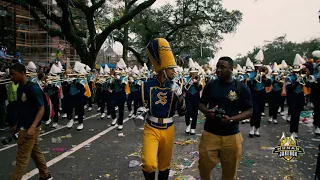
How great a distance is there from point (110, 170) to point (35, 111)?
187 cm

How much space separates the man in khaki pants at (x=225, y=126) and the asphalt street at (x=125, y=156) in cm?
135


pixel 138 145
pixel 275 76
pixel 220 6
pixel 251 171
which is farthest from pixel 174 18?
pixel 251 171

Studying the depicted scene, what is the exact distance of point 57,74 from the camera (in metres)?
10.2

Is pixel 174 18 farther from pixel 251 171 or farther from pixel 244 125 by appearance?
pixel 251 171

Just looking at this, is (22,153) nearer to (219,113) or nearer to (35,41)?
(219,113)

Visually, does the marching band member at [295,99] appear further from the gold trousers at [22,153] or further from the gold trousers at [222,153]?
the gold trousers at [22,153]

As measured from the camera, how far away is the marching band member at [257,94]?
325 inches

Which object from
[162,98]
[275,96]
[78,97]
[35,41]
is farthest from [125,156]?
[35,41]

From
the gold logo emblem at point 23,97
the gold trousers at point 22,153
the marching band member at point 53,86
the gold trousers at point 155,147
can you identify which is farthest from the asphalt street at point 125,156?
the gold logo emblem at point 23,97

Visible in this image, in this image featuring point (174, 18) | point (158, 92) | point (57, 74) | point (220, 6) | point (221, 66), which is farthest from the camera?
point (174, 18)

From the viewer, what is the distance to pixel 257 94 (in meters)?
8.45

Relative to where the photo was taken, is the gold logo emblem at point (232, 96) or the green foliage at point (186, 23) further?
the green foliage at point (186, 23)

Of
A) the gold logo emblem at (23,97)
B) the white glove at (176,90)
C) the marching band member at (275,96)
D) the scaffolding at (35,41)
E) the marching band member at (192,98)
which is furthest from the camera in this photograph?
the scaffolding at (35,41)

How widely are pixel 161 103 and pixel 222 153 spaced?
1076 millimetres
